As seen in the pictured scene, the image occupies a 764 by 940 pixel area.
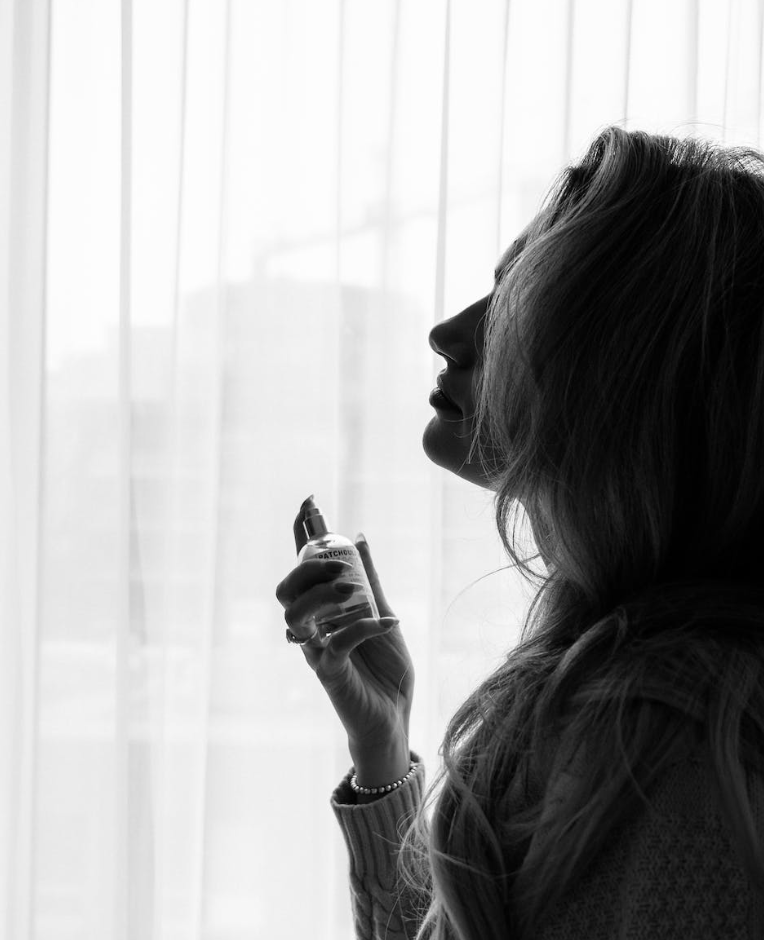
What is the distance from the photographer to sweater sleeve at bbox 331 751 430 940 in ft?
2.69

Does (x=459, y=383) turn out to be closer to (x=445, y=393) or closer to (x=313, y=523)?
(x=445, y=393)

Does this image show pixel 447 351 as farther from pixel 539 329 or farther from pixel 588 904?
pixel 588 904

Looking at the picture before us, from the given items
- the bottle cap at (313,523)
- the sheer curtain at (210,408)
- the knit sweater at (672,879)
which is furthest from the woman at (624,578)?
the sheer curtain at (210,408)

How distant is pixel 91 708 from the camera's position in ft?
4.59

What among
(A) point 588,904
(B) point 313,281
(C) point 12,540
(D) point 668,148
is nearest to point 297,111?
(B) point 313,281

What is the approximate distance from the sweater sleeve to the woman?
0.05 meters

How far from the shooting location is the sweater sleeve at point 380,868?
82cm

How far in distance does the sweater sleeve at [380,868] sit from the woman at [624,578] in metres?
0.05

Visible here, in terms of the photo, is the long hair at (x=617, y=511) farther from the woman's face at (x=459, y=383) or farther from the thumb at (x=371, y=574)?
the thumb at (x=371, y=574)

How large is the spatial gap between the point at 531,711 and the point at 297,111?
1.15m

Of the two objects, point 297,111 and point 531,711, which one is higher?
point 297,111

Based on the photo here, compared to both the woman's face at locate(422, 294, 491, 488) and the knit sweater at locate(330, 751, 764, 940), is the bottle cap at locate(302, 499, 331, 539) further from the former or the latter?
the knit sweater at locate(330, 751, 764, 940)

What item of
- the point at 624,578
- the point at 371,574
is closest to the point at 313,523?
the point at 371,574

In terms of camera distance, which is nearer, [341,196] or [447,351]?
[447,351]
